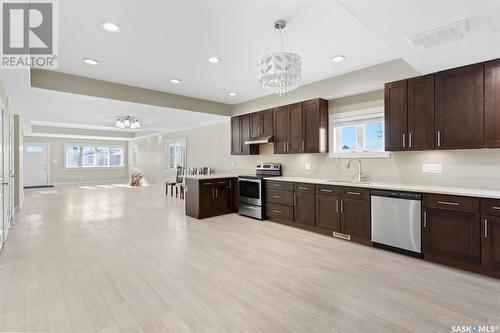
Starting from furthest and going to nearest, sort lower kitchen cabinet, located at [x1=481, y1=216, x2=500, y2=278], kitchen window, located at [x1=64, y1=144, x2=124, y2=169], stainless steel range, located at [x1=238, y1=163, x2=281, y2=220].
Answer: kitchen window, located at [x1=64, y1=144, x2=124, y2=169], stainless steel range, located at [x1=238, y1=163, x2=281, y2=220], lower kitchen cabinet, located at [x1=481, y1=216, x2=500, y2=278]

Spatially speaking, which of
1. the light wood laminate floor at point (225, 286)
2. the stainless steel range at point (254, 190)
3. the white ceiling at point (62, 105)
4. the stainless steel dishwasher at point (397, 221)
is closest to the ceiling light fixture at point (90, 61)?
the white ceiling at point (62, 105)

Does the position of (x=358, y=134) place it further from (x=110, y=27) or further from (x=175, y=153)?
(x=175, y=153)

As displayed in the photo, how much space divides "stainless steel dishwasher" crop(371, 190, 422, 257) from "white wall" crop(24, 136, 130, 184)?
47.2 ft

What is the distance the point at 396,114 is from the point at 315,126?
1.35m

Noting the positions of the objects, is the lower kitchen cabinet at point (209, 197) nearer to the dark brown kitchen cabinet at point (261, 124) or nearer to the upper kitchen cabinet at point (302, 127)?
the dark brown kitchen cabinet at point (261, 124)

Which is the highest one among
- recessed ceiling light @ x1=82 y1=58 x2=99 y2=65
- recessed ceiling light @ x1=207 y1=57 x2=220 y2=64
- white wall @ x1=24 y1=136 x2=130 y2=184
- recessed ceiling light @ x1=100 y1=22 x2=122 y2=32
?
recessed ceiling light @ x1=207 y1=57 x2=220 y2=64

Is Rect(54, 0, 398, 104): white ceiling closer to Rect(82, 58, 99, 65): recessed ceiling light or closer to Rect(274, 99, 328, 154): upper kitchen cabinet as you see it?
Rect(82, 58, 99, 65): recessed ceiling light

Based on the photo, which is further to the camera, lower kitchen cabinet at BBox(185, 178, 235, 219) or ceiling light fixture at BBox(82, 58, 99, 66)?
lower kitchen cabinet at BBox(185, 178, 235, 219)

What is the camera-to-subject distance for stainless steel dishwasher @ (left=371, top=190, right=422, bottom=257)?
10.4ft

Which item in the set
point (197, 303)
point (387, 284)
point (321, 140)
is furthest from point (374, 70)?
point (197, 303)

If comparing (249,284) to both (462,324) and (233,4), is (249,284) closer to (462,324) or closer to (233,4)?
(462,324)

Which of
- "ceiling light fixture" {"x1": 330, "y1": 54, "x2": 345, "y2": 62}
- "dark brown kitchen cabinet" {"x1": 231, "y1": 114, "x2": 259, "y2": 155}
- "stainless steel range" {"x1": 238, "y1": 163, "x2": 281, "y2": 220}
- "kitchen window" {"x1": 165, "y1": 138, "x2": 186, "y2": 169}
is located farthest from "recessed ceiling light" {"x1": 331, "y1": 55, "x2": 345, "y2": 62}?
"kitchen window" {"x1": 165, "y1": 138, "x2": 186, "y2": 169}

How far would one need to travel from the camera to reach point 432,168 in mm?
3516

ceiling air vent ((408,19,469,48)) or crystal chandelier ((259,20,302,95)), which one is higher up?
ceiling air vent ((408,19,469,48))
